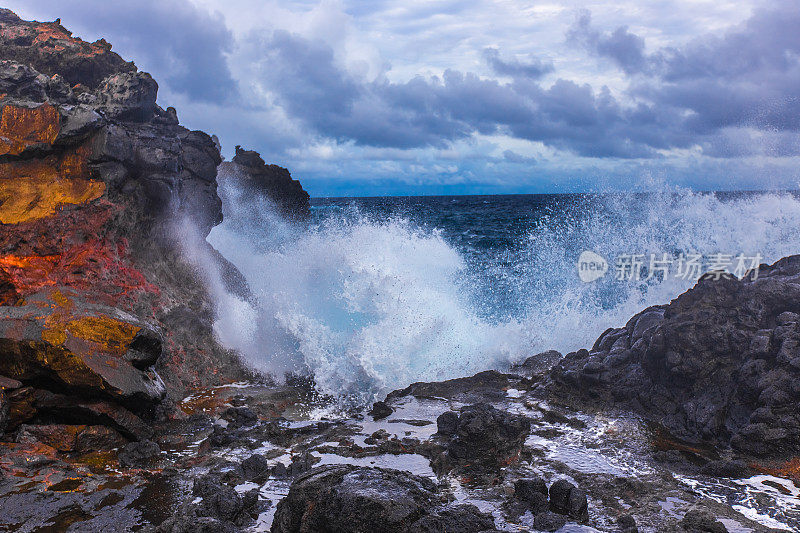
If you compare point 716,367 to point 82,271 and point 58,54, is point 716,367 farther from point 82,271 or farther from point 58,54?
point 58,54

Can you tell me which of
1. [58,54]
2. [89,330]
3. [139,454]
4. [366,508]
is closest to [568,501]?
[366,508]

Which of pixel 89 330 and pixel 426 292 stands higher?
pixel 89 330

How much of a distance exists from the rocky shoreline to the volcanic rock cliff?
0.09 ft

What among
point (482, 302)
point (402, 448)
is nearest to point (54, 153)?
point (402, 448)

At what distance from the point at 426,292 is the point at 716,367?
5505 mm

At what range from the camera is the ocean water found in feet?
28.1

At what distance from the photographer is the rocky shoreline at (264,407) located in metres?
3.89

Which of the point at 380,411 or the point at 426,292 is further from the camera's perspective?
the point at 426,292

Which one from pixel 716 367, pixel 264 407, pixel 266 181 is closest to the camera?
pixel 716 367

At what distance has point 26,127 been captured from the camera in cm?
724

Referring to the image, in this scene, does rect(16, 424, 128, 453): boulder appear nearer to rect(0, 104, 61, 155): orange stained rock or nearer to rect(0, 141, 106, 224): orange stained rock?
rect(0, 141, 106, 224): orange stained rock

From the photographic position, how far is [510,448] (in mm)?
5094

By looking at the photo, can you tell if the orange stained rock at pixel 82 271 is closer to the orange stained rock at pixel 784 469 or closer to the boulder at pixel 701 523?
the boulder at pixel 701 523

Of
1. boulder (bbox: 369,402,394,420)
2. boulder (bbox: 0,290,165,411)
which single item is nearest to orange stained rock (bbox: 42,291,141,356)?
boulder (bbox: 0,290,165,411)
